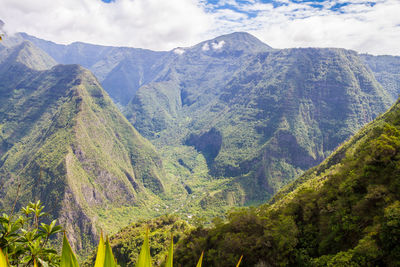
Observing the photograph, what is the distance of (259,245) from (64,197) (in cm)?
15956

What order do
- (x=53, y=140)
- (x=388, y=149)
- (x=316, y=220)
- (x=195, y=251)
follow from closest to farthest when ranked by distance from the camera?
(x=388, y=149)
(x=316, y=220)
(x=195, y=251)
(x=53, y=140)

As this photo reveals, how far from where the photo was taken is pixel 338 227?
23109 millimetres

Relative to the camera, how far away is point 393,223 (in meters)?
17.0

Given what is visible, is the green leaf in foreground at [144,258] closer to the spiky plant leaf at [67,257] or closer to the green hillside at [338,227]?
the spiky plant leaf at [67,257]

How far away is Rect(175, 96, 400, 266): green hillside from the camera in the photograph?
57.8 feet

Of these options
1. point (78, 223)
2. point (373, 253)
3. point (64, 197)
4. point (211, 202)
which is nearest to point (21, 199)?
point (64, 197)

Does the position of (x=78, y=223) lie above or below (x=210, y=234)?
below

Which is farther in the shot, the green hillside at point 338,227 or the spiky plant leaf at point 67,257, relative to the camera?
the green hillside at point 338,227

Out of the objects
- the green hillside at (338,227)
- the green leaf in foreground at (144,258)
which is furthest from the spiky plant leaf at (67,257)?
the green hillside at (338,227)

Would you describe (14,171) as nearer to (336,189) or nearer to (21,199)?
(21,199)

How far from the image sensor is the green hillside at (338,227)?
693 inches

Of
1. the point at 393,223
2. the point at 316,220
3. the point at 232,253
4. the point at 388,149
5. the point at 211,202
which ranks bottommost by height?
the point at 211,202

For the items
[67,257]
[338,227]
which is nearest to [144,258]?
[67,257]

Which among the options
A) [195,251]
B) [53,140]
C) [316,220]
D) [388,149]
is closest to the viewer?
[388,149]
